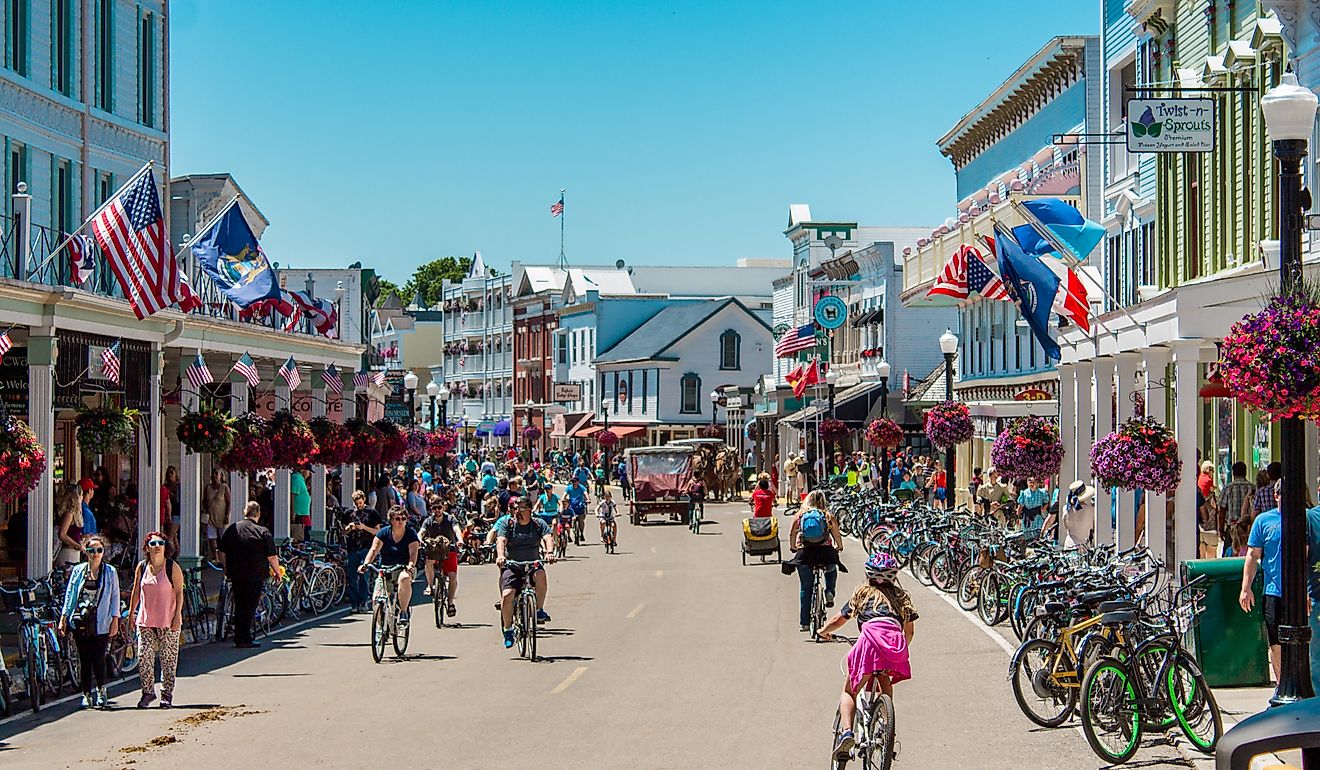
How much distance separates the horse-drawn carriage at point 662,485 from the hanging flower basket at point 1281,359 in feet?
126

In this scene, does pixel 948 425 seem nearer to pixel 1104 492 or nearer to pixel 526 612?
pixel 1104 492

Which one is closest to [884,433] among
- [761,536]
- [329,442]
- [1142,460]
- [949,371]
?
[949,371]

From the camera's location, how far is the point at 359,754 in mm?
12906

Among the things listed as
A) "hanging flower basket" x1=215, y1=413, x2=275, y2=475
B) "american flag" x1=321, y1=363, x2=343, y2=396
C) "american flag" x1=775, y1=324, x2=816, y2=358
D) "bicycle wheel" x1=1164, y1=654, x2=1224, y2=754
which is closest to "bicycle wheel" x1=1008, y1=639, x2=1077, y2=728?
"bicycle wheel" x1=1164, y1=654, x2=1224, y2=754

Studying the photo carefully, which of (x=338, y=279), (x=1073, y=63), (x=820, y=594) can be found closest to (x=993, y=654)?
(x=820, y=594)

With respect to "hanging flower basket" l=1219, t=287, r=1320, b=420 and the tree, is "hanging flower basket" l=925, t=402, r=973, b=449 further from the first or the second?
the tree

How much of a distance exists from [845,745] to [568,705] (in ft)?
15.1

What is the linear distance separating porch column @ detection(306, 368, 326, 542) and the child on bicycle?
75.3 feet

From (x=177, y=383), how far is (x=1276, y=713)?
77.6 ft

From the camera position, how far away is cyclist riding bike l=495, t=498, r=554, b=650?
19.2 m

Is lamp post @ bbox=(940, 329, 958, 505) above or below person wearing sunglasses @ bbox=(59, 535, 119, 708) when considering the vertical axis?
above

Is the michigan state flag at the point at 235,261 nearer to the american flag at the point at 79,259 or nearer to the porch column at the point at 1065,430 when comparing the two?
the american flag at the point at 79,259

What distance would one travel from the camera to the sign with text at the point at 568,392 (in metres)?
100

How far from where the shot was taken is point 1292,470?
11.6m
